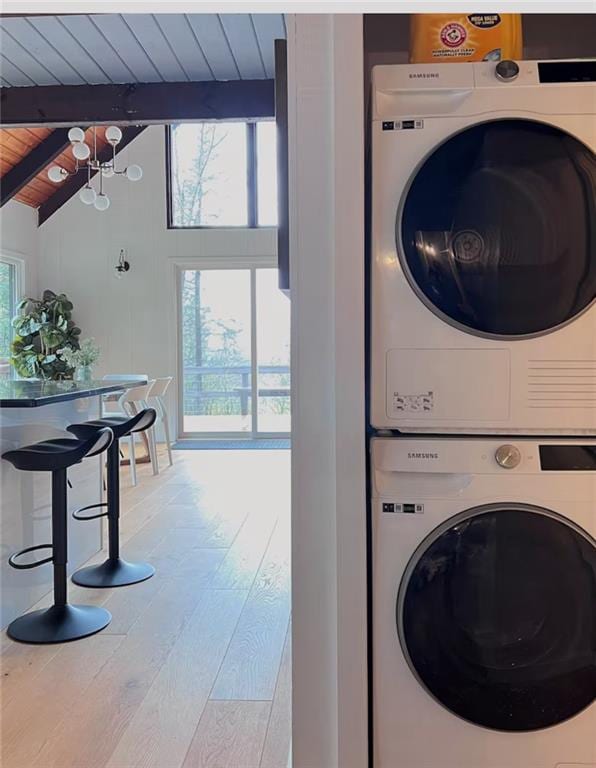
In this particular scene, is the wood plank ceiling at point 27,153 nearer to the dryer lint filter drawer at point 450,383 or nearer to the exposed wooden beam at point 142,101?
the exposed wooden beam at point 142,101

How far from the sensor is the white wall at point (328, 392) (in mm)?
1230

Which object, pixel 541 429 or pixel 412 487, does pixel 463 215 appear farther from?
pixel 412 487

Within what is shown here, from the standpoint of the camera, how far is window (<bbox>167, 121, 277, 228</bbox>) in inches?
271

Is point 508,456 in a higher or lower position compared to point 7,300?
lower

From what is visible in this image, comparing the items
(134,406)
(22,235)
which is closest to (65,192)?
(22,235)

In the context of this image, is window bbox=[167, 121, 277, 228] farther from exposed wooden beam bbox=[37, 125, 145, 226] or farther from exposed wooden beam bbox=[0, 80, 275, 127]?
exposed wooden beam bbox=[0, 80, 275, 127]

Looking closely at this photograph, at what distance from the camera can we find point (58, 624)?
221cm

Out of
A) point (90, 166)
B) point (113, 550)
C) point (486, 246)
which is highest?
point (90, 166)

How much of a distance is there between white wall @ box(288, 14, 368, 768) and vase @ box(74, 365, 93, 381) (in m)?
4.00

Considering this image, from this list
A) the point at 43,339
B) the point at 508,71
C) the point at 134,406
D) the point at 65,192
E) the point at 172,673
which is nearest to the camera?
the point at 508,71

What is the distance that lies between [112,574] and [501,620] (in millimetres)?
1972

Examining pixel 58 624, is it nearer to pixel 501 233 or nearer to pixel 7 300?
pixel 501 233

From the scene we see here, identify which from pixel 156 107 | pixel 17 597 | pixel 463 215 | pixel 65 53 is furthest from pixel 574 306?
pixel 156 107

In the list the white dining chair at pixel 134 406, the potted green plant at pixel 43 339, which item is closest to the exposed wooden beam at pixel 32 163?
the potted green plant at pixel 43 339
